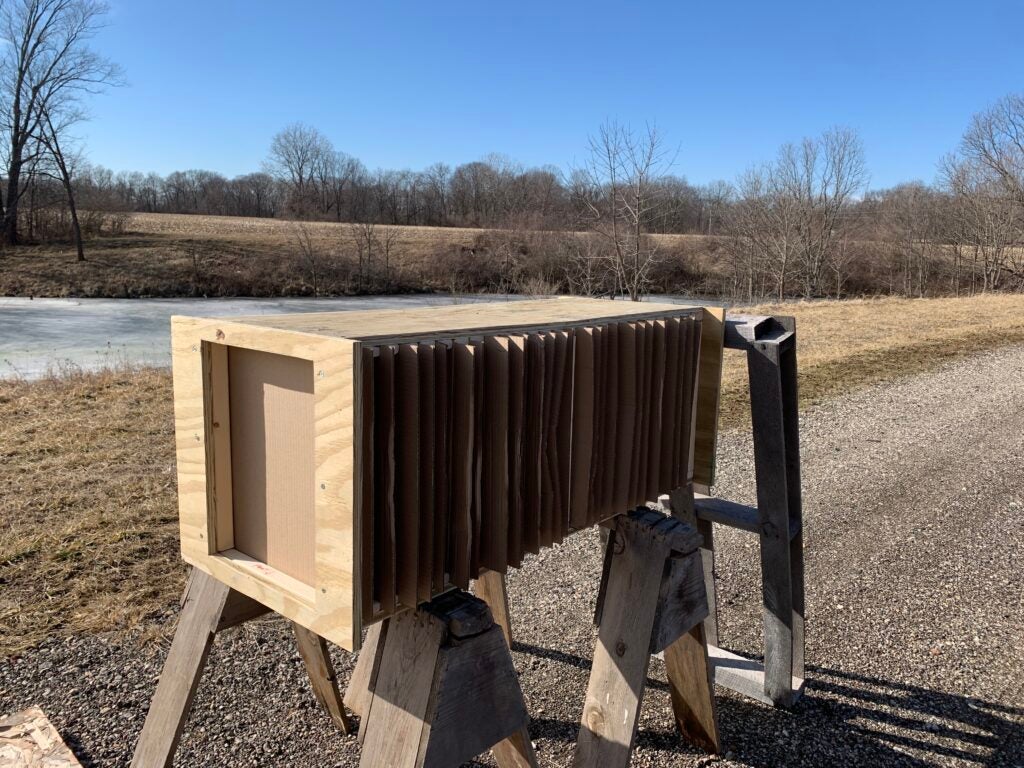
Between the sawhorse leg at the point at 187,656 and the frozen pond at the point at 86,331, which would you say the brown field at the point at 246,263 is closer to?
the frozen pond at the point at 86,331

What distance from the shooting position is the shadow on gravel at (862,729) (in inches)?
103

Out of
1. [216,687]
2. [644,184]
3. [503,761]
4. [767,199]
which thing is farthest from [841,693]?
[767,199]

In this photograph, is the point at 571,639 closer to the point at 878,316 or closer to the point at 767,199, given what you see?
the point at 878,316

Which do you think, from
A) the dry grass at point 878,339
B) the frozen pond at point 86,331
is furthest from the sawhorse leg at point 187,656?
the frozen pond at point 86,331

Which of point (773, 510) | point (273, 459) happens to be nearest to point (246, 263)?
point (773, 510)

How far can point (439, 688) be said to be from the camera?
154cm

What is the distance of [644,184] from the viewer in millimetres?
20438

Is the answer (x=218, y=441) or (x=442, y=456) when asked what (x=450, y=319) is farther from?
(x=218, y=441)

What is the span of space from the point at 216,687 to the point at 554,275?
104ft

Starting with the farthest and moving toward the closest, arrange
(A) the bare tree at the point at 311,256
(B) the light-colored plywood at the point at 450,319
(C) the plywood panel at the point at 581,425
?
(A) the bare tree at the point at 311,256, (C) the plywood panel at the point at 581,425, (B) the light-colored plywood at the point at 450,319

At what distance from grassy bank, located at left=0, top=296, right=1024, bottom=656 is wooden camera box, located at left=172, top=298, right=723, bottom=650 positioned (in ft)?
7.09

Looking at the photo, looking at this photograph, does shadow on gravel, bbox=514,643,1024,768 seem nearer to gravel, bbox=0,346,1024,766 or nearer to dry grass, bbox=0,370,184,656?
gravel, bbox=0,346,1024,766

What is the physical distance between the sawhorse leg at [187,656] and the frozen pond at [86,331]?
10.3m

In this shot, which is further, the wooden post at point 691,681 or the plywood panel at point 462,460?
the wooden post at point 691,681
